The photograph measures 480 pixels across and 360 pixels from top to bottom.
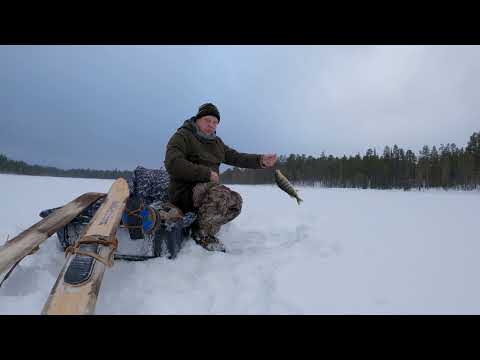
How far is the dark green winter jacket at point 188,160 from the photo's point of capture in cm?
302

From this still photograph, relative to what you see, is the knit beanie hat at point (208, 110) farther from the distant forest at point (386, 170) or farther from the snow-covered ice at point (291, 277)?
the distant forest at point (386, 170)

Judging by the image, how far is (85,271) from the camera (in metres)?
1.53

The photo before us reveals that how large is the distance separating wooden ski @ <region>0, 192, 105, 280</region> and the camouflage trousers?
126 centimetres

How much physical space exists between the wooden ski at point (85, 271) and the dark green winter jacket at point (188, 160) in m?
0.92

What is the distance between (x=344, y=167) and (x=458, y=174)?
1677 centimetres

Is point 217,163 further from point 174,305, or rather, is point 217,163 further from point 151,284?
point 174,305

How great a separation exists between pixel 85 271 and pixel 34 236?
91 centimetres

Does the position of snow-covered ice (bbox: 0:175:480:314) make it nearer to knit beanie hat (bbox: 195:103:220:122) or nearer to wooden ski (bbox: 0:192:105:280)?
wooden ski (bbox: 0:192:105:280)

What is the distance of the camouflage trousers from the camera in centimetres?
303

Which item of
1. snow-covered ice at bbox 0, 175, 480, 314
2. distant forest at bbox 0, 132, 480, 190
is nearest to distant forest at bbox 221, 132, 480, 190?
distant forest at bbox 0, 132, 480, 190

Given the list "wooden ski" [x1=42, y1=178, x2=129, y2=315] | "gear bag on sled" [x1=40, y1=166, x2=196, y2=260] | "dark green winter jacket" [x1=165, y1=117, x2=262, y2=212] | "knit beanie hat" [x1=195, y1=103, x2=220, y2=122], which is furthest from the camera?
"knit beanie hat" [x1=195, y1=103, x2=220, y2=122]

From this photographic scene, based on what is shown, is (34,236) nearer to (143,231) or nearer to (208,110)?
(143,231)
